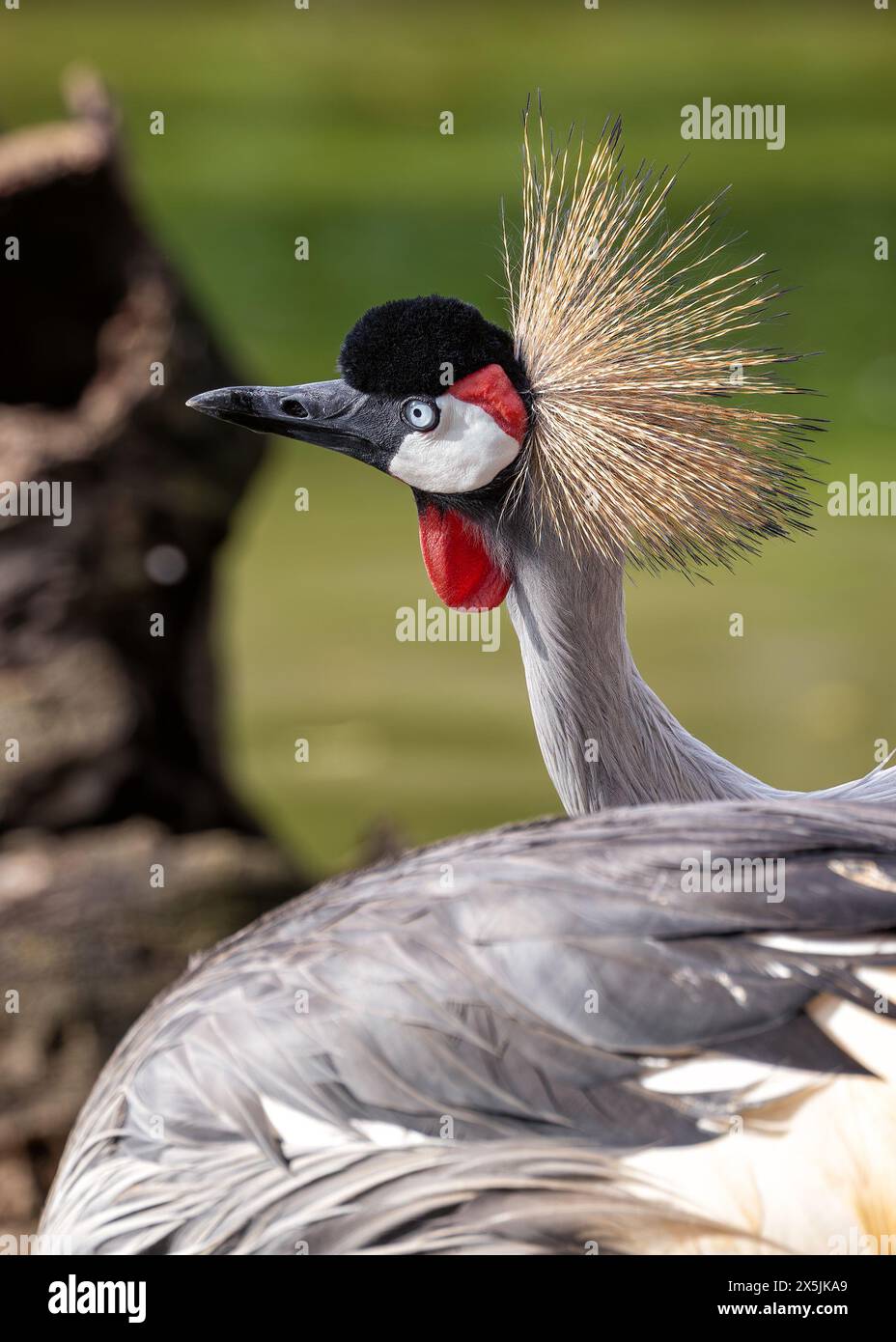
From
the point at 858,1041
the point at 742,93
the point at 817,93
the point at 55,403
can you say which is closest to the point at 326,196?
the point at 742,93

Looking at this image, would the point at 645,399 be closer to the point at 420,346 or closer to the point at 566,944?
the point at 420,346

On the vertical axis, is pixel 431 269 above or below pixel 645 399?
above

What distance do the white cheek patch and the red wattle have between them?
1.0 inches

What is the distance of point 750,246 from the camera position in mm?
4969

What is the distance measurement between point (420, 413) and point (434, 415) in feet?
0.04

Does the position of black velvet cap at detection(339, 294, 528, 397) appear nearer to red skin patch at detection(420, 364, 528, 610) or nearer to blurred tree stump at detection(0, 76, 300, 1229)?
red skin patch at detection(420, 364, 528, 610)

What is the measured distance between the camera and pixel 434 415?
1.11 meters

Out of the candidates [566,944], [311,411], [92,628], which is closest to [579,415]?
[311,411]

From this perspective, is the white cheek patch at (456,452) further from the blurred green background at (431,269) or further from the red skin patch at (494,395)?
the blurred green background at (431,269)

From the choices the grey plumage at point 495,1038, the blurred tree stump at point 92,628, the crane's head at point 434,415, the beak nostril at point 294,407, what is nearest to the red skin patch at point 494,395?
the crane's head at point 434,415

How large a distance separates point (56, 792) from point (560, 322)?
957mm

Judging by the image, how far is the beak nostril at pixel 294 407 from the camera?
3.77ft

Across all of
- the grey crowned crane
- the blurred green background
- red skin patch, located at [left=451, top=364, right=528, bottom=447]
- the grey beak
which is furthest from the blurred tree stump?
red skin patch, located at [left=451, top=364, right=528, bottom=447]
